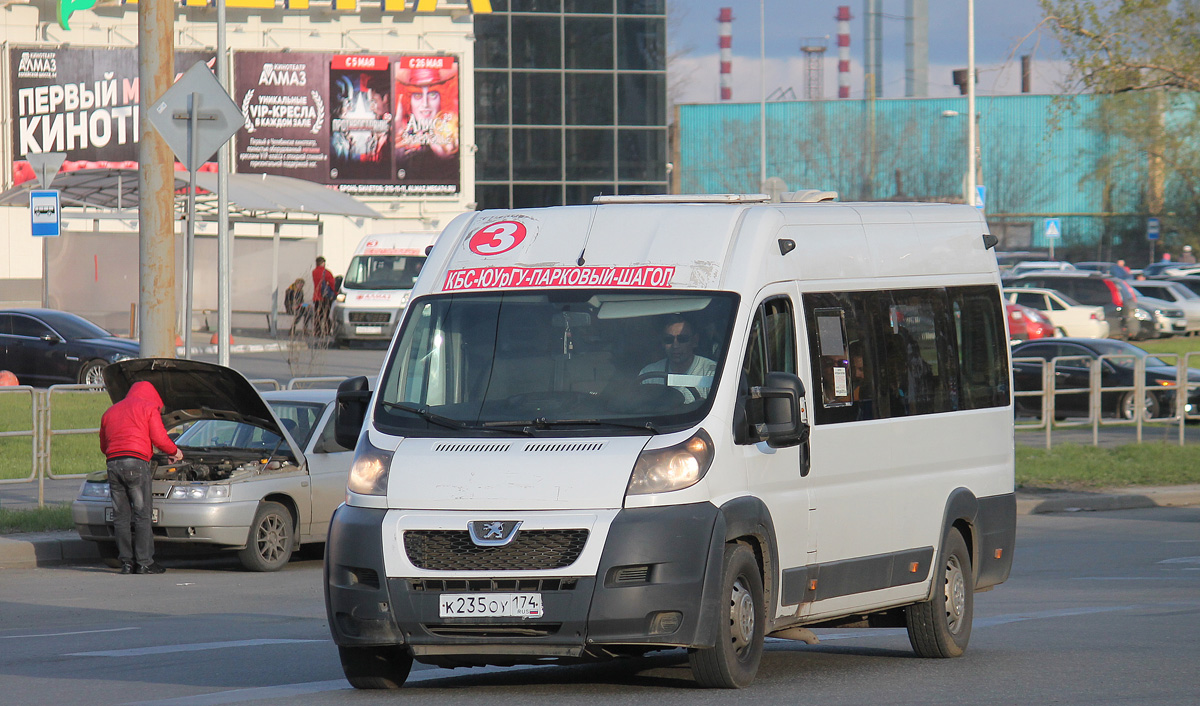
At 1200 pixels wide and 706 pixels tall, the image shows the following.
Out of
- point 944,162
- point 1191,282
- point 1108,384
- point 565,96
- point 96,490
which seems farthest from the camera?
point 944,162

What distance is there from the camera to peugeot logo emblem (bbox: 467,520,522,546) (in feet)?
22.7

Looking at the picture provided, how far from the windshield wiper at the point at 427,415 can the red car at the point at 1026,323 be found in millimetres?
34663

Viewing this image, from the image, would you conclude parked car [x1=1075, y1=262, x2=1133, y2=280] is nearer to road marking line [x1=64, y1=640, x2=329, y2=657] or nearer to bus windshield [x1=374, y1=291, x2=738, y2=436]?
road marking line [x1=64, y1=640, x2=329, y2=657]

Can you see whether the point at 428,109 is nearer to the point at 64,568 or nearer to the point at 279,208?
the point at 279,208

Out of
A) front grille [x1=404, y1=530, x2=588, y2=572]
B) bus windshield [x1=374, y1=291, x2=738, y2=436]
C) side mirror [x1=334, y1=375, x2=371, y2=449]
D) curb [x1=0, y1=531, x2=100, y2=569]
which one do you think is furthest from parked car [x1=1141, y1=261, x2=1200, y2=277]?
front grille [x1=404, y1=530, x2=588, y2=572]

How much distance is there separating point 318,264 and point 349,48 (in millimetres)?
16079

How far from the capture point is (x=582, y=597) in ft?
22.5

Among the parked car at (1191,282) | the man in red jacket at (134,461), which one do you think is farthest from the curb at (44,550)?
the parked car at (1191,282)

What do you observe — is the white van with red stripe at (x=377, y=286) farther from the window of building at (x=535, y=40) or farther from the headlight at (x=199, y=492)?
the headlight at (x=199, y=492)

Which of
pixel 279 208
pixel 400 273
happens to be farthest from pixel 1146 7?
pixel 279 208

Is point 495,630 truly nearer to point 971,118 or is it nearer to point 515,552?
point 515,552

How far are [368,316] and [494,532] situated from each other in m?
32.7

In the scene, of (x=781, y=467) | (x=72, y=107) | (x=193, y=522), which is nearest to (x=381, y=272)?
(x=72, y=107)

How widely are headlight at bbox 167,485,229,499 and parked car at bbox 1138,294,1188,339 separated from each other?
3809 centimetres
